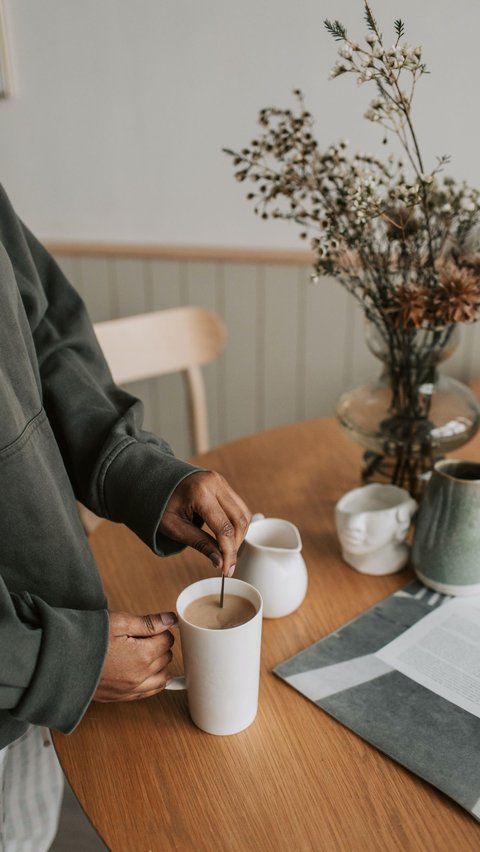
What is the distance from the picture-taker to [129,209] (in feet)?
6.87

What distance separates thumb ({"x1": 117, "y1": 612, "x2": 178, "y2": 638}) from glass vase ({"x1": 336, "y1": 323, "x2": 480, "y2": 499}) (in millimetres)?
474

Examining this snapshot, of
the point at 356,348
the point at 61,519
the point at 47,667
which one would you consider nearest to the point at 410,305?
the point at 61,519

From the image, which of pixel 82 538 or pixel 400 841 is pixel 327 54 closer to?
pixel 82 538

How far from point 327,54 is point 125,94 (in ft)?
1.83

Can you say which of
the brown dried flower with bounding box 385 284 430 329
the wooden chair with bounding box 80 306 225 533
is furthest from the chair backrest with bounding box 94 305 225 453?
the brown dried flower with bounding box 385 284 430 329

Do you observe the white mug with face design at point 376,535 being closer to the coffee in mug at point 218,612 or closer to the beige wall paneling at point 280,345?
the coffee in mug at point 218,612

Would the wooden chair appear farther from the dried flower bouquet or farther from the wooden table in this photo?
the wooden table

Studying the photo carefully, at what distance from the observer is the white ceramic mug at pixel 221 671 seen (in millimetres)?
676

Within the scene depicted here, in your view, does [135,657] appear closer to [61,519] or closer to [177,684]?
[177,684]

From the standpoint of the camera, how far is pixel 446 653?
2.70 ft

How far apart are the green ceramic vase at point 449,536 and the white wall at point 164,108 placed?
947 mm

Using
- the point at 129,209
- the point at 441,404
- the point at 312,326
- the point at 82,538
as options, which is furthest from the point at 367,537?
the point at 129,209

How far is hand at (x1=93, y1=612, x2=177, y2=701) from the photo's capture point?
2.31 ft

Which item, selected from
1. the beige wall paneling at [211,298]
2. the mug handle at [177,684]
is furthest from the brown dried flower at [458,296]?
the beige wall paneling at [211,298]
